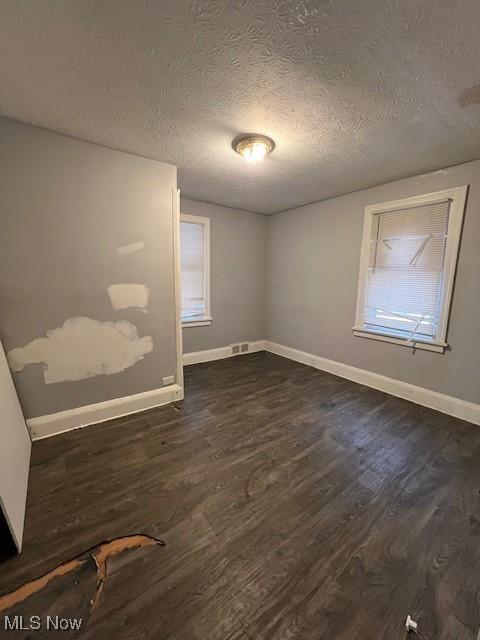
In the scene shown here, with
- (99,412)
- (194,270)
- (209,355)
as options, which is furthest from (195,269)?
(99,412)

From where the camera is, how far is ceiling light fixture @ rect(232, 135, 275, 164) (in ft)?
6.44

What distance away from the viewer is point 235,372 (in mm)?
→ 3617

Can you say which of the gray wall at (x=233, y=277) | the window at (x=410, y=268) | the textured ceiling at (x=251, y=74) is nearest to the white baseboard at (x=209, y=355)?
the gray wall at (x=233, y=277)

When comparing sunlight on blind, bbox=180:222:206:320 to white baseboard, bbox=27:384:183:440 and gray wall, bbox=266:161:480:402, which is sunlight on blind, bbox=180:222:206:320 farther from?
white baseboard, bbox=27:384:183:440

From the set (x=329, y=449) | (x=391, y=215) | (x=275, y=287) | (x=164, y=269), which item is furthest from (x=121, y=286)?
(x=391, y=215)

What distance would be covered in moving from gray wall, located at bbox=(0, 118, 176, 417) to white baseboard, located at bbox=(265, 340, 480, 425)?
232 centimetres

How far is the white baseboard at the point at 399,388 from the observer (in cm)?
245

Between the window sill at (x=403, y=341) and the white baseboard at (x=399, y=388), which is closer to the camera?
the white baseboard at (x=399, y=388)

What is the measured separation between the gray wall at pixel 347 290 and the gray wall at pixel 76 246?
214 cm

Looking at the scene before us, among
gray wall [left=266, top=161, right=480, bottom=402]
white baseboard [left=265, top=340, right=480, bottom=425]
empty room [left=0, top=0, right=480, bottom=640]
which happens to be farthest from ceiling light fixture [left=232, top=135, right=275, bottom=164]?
white baseboard [left=265, top=340, right=480, bottom=425]

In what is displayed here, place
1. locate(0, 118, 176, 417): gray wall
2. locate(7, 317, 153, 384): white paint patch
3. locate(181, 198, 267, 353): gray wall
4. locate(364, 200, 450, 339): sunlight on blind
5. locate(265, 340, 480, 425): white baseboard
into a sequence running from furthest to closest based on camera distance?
locate(181, 198, 267, 353): gray wall < locate(364, 200, 450, 339): sunlight on blind < locate(265, 340, 480, 425): white baseboard < locate(7, 317, 153, 384): white paint patch < locate(0, 118, 176, 417): gray wall

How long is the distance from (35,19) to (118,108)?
23.3 inches

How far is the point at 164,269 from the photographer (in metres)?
2.54

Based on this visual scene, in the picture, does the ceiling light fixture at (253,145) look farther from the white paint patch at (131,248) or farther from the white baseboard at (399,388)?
the white baseboard at (399,388)
